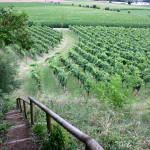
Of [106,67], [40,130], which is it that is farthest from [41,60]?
[40,130]

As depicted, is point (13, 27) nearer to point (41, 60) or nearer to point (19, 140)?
point (19, 140)

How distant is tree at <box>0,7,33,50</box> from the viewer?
8852 mm

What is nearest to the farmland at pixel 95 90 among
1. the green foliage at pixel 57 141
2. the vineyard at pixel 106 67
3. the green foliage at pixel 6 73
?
the vineyard at pixel 106 67

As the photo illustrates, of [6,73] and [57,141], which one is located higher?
[57,141]

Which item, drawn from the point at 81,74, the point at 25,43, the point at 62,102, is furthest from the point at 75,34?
the point at 62,102

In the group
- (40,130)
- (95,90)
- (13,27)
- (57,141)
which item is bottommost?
(95,90)

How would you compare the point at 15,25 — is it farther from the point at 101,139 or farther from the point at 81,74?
the point at 101,139

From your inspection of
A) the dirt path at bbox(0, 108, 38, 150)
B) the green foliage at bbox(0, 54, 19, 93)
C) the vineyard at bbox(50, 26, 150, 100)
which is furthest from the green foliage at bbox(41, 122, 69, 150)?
the green foliage at bbox(0, 54, 19, 93)

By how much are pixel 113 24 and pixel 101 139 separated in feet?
144

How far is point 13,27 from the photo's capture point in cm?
930

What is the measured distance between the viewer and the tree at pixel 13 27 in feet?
29.0

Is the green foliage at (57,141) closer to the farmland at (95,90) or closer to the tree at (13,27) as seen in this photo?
the farmland at (95,90)

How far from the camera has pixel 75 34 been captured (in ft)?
115

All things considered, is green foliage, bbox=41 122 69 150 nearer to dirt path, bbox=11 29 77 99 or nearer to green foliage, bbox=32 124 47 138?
green foliage, bbox=32 124 47 138
